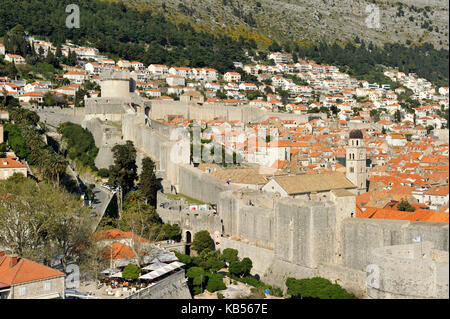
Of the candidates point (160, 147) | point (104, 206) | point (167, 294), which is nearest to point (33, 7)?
point (160, 147)

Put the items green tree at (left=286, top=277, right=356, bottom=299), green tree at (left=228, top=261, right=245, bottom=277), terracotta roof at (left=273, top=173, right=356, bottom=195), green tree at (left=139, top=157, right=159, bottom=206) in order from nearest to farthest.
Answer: green tree at (left=286, top=277, right=356, bottom=299) → green tree at (left=228, top=261, right=245, bottom=277) → terracotta roof at (left=273, top=173, right=356, bottom=195) → green tree at (left=139, top=157, right=159, bottom=206)

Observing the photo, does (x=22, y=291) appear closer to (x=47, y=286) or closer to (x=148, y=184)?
(x=47, y=286)

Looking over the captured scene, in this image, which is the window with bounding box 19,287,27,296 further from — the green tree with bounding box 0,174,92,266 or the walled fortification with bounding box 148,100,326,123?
the walled fortification with bounding box 148,100,326,123

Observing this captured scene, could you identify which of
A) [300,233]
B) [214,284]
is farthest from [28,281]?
[300,233]

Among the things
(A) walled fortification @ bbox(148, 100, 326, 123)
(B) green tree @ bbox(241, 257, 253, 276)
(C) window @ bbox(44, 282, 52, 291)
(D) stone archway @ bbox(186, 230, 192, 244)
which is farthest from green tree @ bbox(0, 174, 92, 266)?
(A) walled fortification @ bbox(148, 100, 326, 123)

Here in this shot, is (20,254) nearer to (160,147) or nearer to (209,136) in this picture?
(160,147)

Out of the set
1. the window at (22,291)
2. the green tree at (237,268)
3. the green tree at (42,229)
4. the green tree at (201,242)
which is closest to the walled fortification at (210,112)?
the green tree at (201,242)
